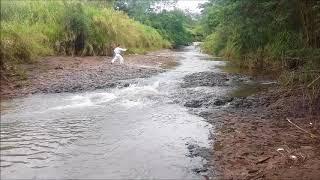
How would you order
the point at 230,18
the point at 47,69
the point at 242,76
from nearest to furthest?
the point at 47,69 < the point at 242,76 < the point at 230,18

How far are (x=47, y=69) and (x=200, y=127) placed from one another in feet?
26.4

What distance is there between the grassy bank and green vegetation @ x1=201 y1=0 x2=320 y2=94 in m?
6.60

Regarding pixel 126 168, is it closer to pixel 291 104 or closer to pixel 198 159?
pixel 198 159

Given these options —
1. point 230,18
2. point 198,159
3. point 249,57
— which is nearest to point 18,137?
point 198,159

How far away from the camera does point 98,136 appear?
7.62 metres

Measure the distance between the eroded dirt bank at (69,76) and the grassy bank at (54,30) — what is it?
0.68 meters

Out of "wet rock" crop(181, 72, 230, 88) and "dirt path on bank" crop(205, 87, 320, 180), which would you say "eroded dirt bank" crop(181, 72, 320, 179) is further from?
"wet rock" crop(181, 72, 230, 88)

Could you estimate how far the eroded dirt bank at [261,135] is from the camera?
6180 mm

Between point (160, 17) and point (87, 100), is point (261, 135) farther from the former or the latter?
point (160, 17)

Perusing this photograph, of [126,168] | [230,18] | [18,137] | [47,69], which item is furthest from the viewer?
[230,18]

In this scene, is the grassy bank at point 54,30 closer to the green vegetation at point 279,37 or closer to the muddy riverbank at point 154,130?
the muddy riverbank at point 154,130

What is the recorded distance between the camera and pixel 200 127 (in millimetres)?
8656

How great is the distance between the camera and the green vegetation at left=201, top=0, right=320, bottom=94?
9.95 meters

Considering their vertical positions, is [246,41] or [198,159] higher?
[246,41]
